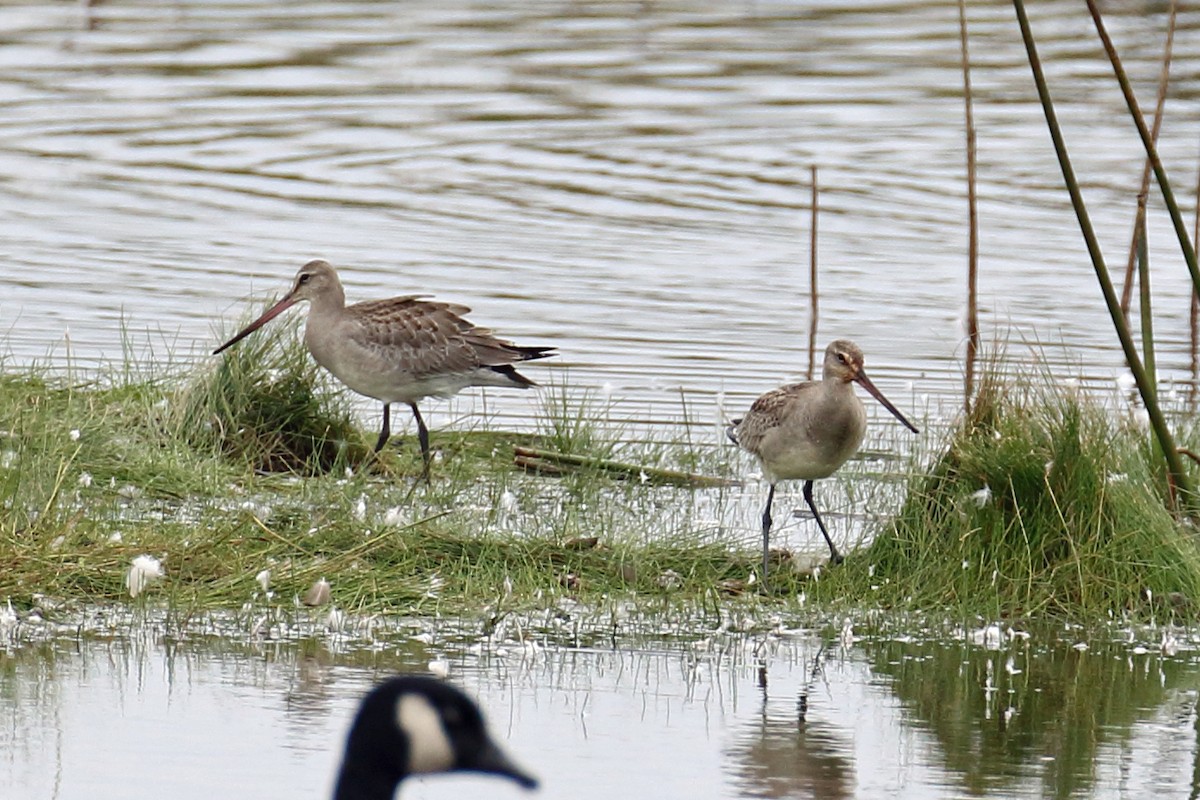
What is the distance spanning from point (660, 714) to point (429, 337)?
4.72m

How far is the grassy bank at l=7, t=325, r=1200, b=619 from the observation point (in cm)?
866

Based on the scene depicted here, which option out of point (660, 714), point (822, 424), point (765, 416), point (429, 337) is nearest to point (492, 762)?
point (660, 714)

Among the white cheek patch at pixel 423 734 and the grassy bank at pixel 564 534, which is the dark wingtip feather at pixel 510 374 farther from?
the white cheek patch at pixel 423 734

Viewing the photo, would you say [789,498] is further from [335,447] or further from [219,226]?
[219,226]

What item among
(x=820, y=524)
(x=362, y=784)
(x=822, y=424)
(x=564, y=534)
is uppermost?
(x=822, y=424)

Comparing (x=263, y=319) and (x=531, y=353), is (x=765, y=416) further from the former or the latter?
(x=263, y=319)

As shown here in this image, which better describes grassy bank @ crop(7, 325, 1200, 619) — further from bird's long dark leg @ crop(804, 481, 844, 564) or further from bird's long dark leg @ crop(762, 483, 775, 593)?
bird's long dark leg @ crop(804, 481, 844, 564)

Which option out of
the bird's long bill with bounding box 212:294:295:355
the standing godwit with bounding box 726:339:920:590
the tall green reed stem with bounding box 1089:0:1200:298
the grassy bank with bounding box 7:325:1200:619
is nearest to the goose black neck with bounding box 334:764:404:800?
the grassy bank with bounding box 7:325:1200:619

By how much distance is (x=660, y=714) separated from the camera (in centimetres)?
748

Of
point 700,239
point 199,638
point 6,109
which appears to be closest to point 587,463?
point 199,638

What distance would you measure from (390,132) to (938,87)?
636 centimetres

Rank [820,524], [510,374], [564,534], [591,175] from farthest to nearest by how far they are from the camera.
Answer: [591,175]
[510,374]
[820,524]
[564,534]

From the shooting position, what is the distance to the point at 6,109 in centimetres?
2334

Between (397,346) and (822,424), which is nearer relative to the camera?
(822,424)
